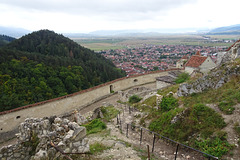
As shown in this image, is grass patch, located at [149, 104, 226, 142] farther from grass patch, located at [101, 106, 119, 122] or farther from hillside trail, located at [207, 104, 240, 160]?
grass patch, located at [101, 106, 119, 122]

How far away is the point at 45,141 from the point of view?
6.73 meters

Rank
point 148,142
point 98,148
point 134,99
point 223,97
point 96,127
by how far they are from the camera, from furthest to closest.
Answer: point 134,99
point 96,127
point 223,97
point 148,142
point 98,148

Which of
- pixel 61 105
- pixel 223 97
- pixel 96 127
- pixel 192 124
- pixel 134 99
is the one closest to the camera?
pixel 192 124

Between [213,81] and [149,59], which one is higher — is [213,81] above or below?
above

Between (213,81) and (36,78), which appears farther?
(36,78)

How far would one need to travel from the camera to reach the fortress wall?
1690 centimetres

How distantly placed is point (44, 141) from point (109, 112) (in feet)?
33.3

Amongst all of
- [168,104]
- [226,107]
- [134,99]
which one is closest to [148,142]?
[168,104]

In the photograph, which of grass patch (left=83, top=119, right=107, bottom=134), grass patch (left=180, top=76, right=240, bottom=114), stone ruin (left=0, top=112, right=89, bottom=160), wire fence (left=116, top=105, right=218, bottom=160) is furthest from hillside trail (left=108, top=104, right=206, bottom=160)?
stone ruin (left=0, top=112, right=89, bottom=160)

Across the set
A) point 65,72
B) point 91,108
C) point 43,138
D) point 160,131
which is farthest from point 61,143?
point 65,72

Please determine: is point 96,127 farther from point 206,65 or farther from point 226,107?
point 206,65

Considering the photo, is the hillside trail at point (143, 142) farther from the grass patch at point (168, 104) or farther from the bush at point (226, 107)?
the bush at point (226, 107)

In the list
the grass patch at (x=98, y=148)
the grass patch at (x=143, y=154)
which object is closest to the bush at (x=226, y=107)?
the grass patch at (x=143, y=154)

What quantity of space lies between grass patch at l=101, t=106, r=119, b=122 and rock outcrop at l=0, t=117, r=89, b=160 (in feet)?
24.4
